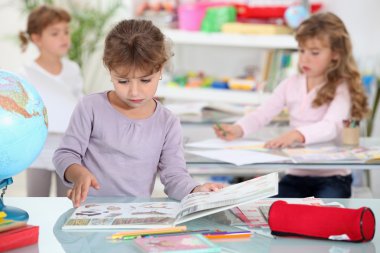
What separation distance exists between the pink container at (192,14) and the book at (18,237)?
3825 mm

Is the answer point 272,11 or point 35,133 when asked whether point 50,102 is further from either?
point 272,11

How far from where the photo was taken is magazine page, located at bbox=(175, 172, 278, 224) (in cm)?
154

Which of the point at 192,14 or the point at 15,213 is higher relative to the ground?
the point at 192,14

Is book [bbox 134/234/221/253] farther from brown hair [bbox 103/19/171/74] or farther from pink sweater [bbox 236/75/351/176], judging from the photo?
pink sweater [bbox 236/75/351/176]

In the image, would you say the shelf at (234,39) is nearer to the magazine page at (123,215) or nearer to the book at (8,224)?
the magazine page at (123,215)

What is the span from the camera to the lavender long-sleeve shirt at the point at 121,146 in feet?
6.77

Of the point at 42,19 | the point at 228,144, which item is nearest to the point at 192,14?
the point at 42,19

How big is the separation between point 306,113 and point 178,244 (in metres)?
1.69

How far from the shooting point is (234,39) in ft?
16.4

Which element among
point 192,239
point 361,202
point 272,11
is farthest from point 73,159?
point 272,11

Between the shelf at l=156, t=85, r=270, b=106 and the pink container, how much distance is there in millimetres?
474

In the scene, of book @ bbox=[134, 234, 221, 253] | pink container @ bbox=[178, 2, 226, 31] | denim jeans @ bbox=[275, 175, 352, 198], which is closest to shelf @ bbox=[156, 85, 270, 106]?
pink container @ bbox=[178, 2, 226, 31]

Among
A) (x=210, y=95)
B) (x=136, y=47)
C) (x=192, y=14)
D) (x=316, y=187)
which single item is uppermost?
(x=192, y=14)

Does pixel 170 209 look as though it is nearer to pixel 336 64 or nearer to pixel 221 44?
pixel 336 64
